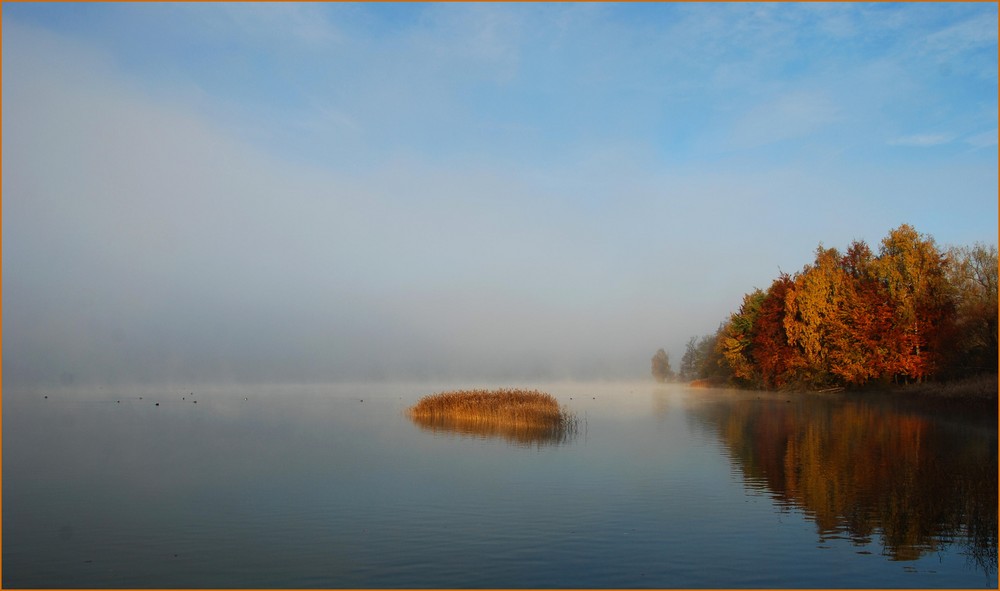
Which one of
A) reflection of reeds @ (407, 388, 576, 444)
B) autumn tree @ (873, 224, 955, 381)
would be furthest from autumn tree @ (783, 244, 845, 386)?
reflection of reeds @ (407, 388, 576, 444)

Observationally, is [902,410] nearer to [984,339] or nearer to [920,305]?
[984,339]

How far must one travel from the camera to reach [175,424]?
4094 centimetres

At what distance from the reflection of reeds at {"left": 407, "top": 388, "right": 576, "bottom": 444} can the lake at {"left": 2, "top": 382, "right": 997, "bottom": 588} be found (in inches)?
38.6

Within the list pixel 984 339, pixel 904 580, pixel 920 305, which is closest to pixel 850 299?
pixel 920 305

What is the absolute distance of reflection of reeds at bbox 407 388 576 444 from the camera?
34125 millimetres

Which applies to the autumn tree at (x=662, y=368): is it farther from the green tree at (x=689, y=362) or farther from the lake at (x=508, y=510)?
the lake at (x=508, y=510)

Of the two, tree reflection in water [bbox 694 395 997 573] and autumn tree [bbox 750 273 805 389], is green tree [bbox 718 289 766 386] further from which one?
tree reflection in water [bbox 694 395 997 573]

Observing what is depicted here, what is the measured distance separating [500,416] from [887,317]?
3464 cm

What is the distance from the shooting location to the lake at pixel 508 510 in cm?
1216

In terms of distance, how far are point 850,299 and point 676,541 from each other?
5268 centimetres

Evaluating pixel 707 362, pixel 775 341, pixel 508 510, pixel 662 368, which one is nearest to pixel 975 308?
pixel 775 341

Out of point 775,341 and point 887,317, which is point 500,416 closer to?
point 887,317

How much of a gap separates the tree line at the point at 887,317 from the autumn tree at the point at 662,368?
9414cm

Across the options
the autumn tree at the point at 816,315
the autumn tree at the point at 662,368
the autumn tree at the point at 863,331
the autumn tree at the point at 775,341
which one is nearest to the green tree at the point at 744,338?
the autumn tree at the point at 775,341
